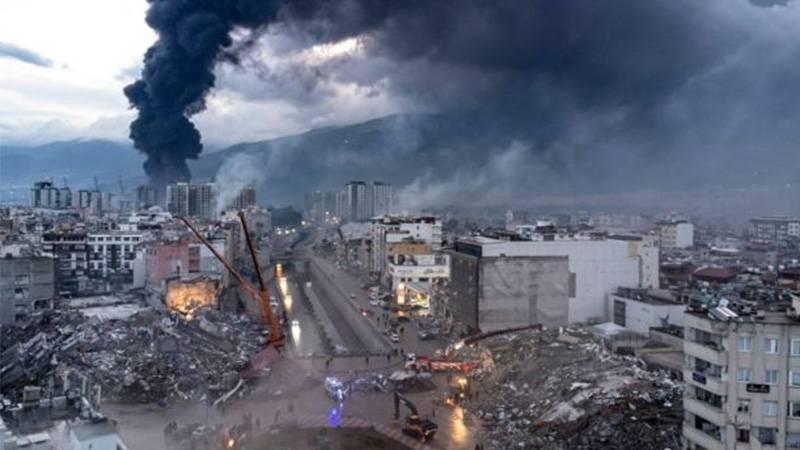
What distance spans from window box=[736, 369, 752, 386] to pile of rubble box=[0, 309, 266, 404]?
58.6 ft

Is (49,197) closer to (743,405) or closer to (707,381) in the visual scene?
(707,381)

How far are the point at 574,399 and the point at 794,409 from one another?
765 cm

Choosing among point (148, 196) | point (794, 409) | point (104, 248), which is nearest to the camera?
point (794, 409)

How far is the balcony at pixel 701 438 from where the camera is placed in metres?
16.7

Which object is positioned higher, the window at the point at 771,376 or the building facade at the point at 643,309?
the window at the point at 771,376

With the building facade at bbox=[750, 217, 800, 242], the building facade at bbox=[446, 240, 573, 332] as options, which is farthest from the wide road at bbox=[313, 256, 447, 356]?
the building facade at bbox=[750, 217, 800, 242]

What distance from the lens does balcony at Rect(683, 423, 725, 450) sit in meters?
16.7

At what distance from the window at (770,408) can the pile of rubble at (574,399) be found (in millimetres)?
2991

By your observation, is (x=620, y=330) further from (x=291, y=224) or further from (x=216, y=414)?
(x=291, y=224)

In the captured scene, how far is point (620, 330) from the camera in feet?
109

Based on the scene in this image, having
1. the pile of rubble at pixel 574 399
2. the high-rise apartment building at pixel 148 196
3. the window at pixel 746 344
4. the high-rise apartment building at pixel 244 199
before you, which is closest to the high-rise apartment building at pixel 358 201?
the high-rise apartment building at pixel 244 199

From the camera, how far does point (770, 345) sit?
16422mm

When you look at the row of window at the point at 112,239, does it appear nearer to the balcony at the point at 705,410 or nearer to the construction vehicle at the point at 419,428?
the construction vehicle at the point at 419,428

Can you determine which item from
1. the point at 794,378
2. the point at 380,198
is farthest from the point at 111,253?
the point at 380,198
